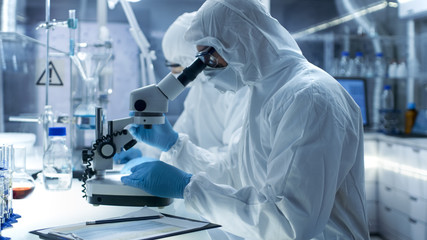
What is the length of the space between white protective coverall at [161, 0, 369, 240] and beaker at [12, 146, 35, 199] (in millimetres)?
683

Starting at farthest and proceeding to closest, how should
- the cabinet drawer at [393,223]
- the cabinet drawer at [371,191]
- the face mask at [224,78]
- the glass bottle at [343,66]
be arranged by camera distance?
the glass bottle at [343,66]
the cabinet drawer at [371,191]
the cabinet drawer at [393,223]
the face mask at [224,78]

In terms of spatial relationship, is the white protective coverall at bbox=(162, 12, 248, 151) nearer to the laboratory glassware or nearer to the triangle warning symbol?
the laboratory glassware

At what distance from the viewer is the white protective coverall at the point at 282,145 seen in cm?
111

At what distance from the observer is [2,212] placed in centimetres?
115

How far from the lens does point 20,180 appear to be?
1572mm

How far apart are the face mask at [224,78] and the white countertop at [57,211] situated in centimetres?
44

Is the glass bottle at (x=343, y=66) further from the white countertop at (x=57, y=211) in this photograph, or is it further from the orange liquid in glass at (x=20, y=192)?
the orange liquid in glass at (x=20, y=192)

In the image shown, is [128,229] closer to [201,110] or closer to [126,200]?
[126,200]

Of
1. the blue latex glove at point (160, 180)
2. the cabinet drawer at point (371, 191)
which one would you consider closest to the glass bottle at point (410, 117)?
the cabinet drawer at point (371, 191)

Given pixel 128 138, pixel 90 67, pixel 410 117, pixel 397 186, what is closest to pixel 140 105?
pixel 128 138

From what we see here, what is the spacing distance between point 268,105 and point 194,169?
561mm

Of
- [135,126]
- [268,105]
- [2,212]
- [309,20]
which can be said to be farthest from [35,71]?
[309,20]

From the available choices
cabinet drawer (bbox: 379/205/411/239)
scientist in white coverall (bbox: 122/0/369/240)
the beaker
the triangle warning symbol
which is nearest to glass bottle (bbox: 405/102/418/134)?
cabinet drawer (bbox: 379/205/411/239)

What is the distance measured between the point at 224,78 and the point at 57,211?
704mm
